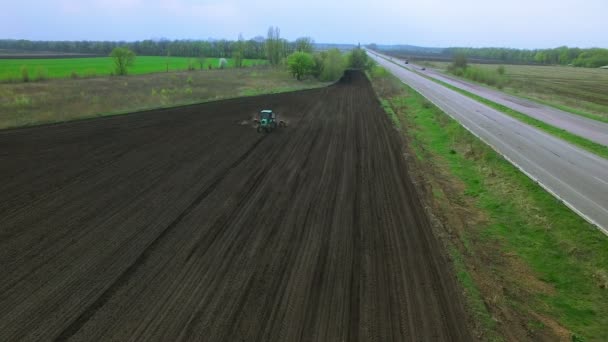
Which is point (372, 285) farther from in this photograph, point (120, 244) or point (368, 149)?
point (368, 149)

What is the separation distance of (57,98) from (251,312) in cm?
4580

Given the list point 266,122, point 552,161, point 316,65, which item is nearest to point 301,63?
point 316,65

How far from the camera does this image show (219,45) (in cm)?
16675

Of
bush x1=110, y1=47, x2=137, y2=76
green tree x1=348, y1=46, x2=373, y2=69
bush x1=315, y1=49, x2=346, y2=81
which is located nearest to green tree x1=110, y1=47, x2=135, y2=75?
bush x1=110, y1=47, x2=137, y2=76

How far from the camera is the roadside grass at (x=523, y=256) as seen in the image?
9.92m

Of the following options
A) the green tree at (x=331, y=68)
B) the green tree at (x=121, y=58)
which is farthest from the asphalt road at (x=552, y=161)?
the green tree at (x=121, y=58)

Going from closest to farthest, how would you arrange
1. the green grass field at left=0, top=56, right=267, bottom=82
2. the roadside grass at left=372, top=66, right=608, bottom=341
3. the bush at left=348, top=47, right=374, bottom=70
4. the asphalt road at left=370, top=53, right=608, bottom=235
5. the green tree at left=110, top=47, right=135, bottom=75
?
the roadside grass at left=372, top=66, right=608, bottom=341 < the asphalt road at left=370, top=53, right=608, bottom=235 < the green grass field at left=0, top=56, right=267, bottom=82 < the green tree at left=110, top=47, right=135, bottom=75 < the bush at left=348, top=47, right=374, bottom=70

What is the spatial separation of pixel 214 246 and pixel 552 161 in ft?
77.8

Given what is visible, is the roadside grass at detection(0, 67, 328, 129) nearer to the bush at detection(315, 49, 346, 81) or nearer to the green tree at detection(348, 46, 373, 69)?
the bush at detection(315, 49, 346, 81)

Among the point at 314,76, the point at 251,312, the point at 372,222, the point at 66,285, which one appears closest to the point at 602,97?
the point at 314,76

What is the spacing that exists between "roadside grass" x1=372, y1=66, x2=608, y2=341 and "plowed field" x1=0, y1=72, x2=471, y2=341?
1.42m

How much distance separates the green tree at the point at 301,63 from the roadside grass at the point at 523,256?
55.6m

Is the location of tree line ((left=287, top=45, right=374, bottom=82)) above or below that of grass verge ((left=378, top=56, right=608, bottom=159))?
above

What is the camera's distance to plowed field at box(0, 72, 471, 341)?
364 inches
